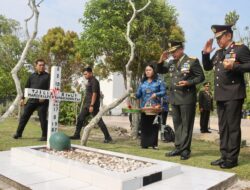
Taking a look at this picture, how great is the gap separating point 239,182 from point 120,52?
9.30 meters

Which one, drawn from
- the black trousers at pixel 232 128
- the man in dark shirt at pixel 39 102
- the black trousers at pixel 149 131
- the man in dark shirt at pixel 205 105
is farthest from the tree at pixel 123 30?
the black trousers at pixel 232 128

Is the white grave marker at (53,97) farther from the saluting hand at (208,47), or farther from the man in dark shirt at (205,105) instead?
the man in dark shirt at (205,105)

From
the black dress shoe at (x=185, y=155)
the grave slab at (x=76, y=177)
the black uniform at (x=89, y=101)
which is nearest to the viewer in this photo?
the grave slab at (x=76, y=177)

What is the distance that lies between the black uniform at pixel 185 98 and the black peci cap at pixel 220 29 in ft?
2.76

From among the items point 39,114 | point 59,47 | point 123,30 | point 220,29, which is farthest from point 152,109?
point 59,47

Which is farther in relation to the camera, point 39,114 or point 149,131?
point 39,114

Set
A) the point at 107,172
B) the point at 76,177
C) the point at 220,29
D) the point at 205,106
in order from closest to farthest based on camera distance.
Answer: the point at 107,172
the point at 76,177
the point at 220,29
the point at 205,106

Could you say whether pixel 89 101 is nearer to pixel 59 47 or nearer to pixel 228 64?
pixel 228 64

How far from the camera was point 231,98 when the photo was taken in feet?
17.8

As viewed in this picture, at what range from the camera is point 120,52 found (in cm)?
1365

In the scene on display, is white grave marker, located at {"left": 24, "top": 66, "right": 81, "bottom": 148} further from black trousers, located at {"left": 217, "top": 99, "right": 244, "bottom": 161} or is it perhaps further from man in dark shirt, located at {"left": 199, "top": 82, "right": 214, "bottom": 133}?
Answer: man in dark shirt, located at {"left": 199, "top": 82, "right": 214, "bottom": 133}

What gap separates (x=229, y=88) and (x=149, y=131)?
2.64 m

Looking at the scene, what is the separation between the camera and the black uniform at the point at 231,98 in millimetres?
5406

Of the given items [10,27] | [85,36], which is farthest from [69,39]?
[85,36]
